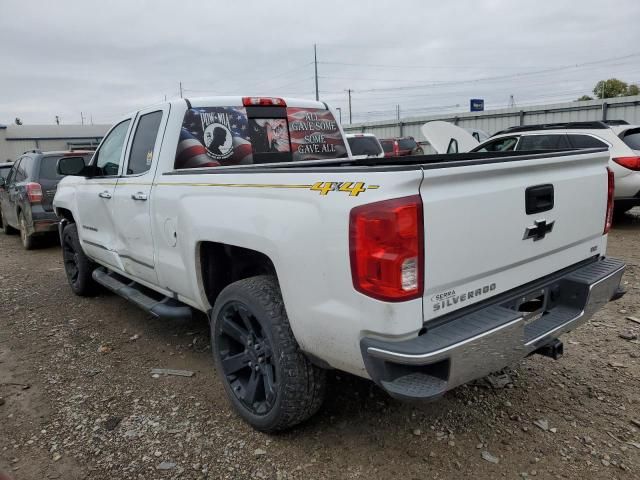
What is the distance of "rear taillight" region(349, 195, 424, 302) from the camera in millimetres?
2102

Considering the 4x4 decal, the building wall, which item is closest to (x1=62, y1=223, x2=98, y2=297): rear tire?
the 4x4 decal

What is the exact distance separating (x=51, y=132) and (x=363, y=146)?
1406 inches

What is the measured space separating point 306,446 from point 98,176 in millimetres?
3238

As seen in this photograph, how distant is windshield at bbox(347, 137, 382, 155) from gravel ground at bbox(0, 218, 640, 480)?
7.87 m

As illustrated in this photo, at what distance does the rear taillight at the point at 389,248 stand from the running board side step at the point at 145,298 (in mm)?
1909

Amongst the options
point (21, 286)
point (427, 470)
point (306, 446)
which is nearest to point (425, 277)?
point (427, 470)

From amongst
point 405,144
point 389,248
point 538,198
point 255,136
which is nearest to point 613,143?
point 255,136

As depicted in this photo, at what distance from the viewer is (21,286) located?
668 cm

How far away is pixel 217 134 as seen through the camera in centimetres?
395

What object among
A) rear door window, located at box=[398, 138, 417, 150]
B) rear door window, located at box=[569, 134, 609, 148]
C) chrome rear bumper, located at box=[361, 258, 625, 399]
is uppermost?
rear door window, located at box=[569, 134, 609, 148]

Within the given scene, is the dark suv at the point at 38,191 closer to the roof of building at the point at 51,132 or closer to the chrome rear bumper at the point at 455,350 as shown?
the chrome rear bumper at the point at 455,350

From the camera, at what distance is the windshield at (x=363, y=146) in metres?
11.7

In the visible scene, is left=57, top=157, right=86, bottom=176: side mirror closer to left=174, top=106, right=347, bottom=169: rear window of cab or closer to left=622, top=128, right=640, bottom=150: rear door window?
left=174, top=106, right=347, bottom=169: rear window of cab

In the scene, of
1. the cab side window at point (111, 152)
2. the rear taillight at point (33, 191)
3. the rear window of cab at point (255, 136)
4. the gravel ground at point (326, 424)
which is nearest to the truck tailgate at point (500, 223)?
the gravel ground at point (326, 424)
